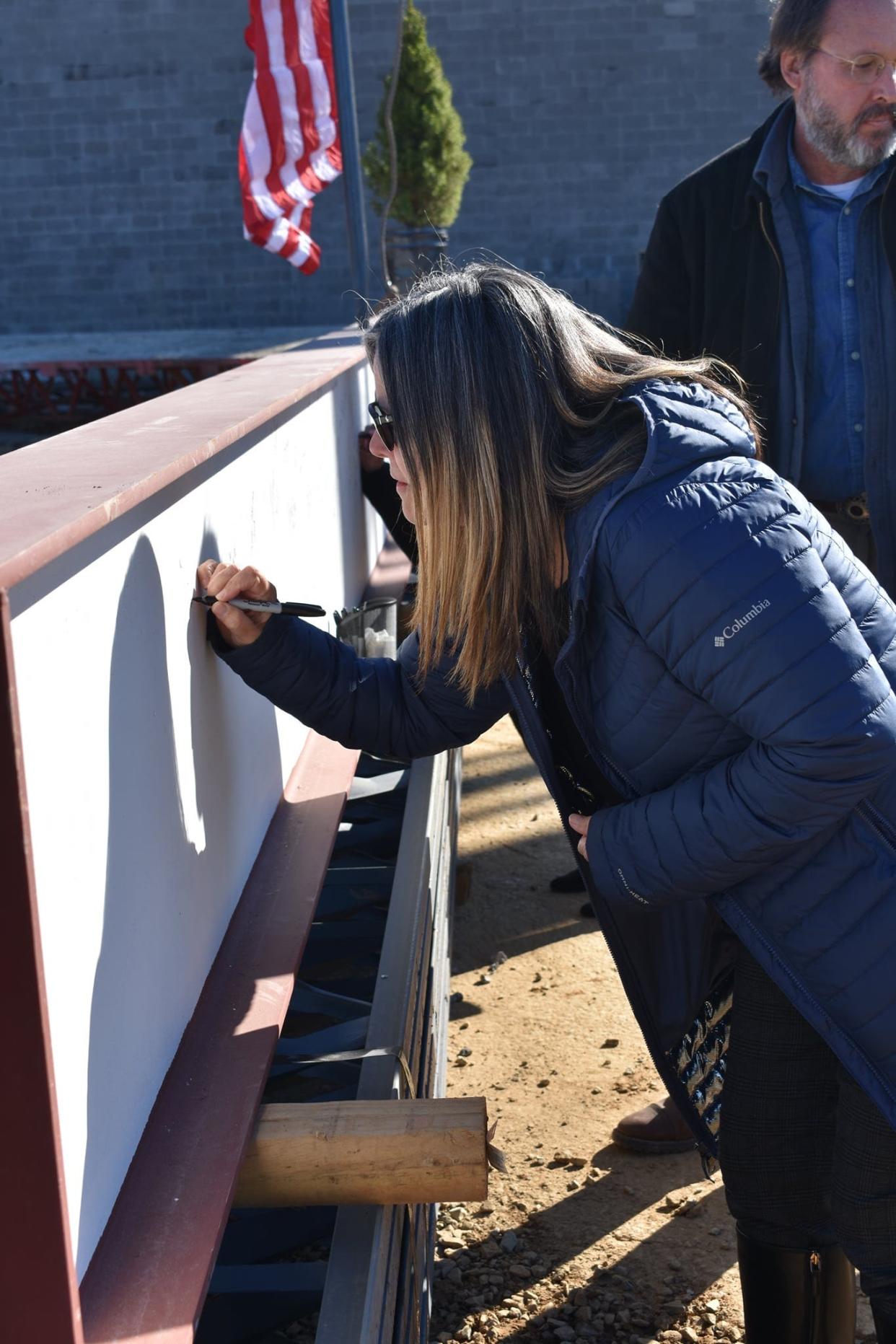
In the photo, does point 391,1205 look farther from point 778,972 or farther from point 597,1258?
point 597,1258

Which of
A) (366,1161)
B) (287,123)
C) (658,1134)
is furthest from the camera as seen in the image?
(287,123)

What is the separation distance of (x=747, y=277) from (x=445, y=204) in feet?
37.3

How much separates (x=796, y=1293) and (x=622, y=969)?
51cm

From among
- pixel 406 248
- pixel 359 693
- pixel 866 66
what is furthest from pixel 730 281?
pixel 406 248

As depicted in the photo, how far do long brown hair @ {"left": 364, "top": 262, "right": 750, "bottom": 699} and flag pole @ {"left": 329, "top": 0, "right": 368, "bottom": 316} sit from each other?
5.23m

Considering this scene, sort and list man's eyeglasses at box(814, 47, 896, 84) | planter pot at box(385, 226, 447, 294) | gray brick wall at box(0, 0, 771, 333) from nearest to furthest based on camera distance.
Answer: man's eyeglasses at box(814, 47, 896, 84), planter pot at box(385, 226, 447, 294), gray brick wall at box(0, 0, 771, 333)

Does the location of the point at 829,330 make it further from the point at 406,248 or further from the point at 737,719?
the point at 406,248

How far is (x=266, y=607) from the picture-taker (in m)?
A: 1.87

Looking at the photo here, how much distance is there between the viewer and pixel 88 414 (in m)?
9.32

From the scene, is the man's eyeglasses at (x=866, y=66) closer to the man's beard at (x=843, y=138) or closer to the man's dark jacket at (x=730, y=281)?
the man's beard at (x=843, y=138)

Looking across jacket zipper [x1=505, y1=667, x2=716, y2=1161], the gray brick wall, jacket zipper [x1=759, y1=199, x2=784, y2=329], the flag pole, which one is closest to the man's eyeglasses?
jacket zipper [x1=759, y1=199, x2=784, y2=329]

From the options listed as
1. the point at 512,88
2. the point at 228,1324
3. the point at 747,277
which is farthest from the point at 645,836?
the point at 512,88

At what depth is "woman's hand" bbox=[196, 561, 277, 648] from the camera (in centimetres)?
186

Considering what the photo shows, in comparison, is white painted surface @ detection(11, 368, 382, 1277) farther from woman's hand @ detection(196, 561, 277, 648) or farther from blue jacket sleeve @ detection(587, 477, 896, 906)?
blue jacket sleeve @ detection(587, 477, 896, 906)
